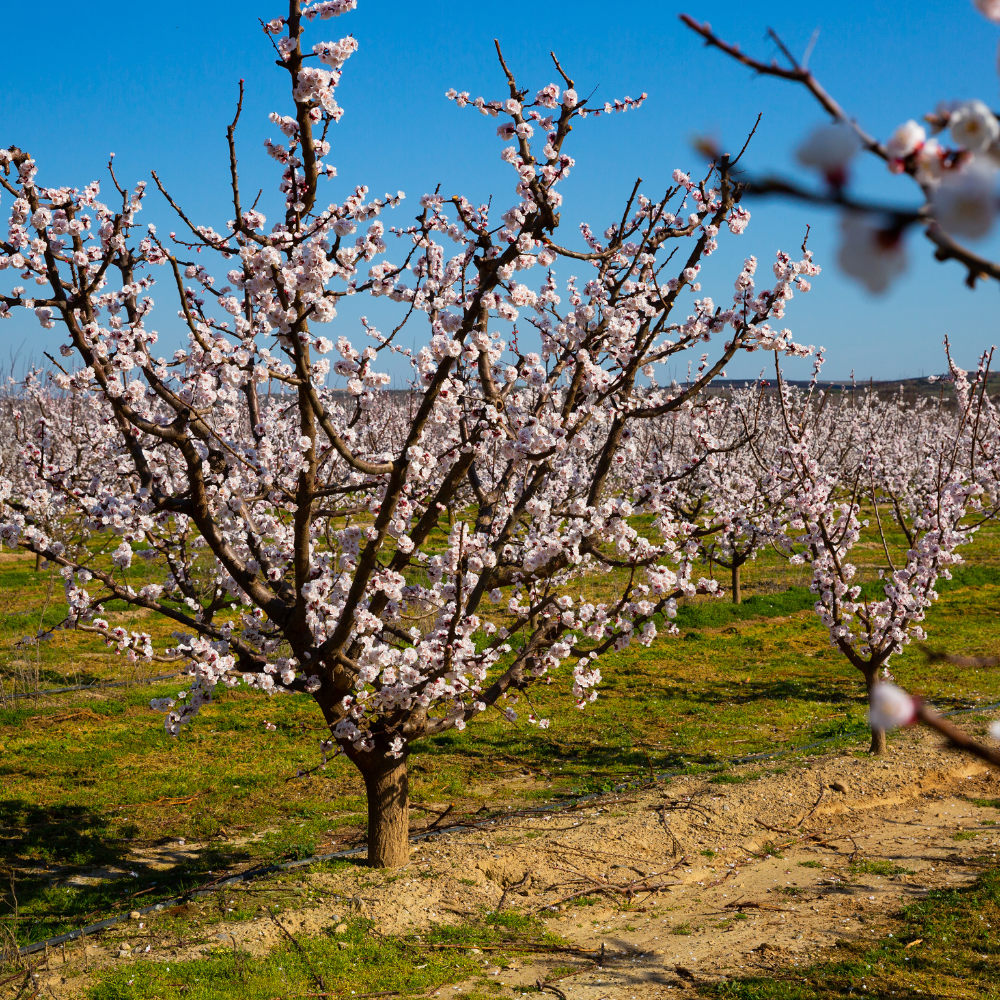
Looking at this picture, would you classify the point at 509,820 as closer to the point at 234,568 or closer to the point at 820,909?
the point at 820,909

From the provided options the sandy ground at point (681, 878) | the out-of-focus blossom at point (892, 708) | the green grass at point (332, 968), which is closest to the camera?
the out-of-focus blossom at point (892, 708)

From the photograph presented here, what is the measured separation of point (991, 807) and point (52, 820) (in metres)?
8.57

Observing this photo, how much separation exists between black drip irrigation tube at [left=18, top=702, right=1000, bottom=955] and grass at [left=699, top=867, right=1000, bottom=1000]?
294 cm

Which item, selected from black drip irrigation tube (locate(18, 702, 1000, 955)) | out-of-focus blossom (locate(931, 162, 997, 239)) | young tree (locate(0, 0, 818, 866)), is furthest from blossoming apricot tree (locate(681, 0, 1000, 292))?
black drip irrigation tube (locate(18, 702, 1000, 955))

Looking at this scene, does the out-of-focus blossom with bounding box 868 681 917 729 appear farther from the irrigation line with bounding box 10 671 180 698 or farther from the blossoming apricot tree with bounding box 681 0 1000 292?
the irrigation line with bounding box 10 671 180 698

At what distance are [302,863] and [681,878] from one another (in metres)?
2.95

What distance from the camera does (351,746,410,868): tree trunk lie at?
20.2ft

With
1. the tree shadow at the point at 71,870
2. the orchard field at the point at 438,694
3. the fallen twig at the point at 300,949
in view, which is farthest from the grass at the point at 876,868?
the tree shadow at the point at 71,870

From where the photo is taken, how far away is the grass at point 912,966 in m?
4.68

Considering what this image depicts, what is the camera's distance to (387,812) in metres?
6.29

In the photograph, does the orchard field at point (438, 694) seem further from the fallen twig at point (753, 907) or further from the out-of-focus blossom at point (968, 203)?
the out-of-focus blossom at point (968, 203)

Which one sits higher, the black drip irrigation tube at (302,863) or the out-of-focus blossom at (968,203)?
the out-of-focus blossom at (968,203)

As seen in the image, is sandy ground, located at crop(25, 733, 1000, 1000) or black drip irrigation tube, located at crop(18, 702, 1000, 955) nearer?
sandy ground, located at crop(25, 733, 1000, 1000)

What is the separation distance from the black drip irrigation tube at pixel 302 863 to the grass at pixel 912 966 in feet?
9.63
